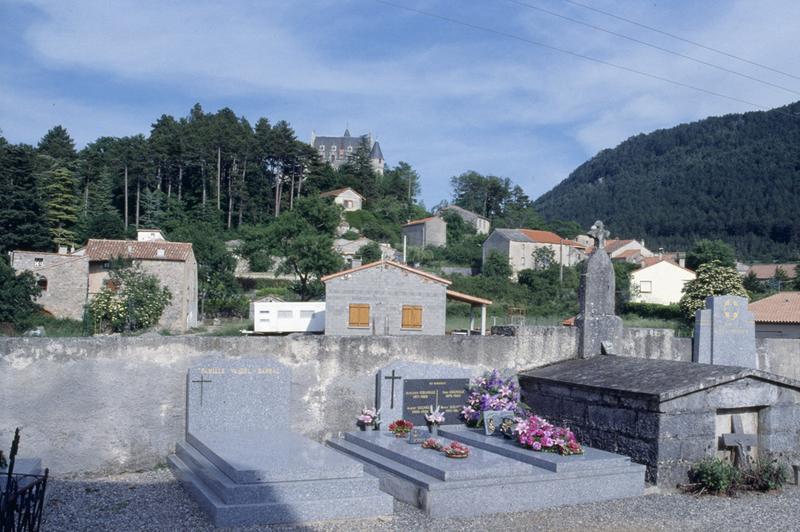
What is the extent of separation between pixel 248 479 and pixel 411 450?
251cm

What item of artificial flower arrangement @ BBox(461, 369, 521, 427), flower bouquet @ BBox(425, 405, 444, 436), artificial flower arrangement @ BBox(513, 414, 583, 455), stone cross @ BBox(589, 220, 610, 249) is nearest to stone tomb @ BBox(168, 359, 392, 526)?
flower bouquet @ BBox(425, 405, 444, 436)

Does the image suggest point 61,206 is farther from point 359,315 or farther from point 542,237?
point 542,237

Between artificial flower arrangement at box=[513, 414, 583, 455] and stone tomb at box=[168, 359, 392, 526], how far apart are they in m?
2.39

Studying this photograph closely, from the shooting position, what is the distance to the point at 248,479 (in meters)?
7.43

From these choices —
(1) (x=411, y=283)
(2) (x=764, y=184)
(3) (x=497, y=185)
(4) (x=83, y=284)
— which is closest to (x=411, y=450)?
(1) (x=411, y=283)

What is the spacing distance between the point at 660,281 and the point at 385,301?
3590 cm

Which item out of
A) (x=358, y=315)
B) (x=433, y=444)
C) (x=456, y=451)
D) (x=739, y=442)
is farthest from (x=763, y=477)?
(x=358, y=315)

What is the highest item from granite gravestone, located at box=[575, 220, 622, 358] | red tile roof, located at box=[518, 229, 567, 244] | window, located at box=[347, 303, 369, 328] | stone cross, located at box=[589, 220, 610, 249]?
red tile roof, located at box=[518, 229, 567, 244]

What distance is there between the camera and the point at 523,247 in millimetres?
72875

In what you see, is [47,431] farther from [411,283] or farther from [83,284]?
[83,284]

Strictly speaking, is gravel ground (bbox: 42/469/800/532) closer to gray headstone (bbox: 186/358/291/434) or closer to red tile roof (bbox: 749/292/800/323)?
gray headstone (bbox: 186/358/291/434)

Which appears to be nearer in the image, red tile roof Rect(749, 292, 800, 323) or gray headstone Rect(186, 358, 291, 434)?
gray headstone Rect(186, 358, 291, 434)

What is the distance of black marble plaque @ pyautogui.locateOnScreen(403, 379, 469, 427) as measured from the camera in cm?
1087

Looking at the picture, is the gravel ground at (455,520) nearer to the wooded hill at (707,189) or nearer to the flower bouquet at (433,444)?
the flower bouquet at (433,444)
